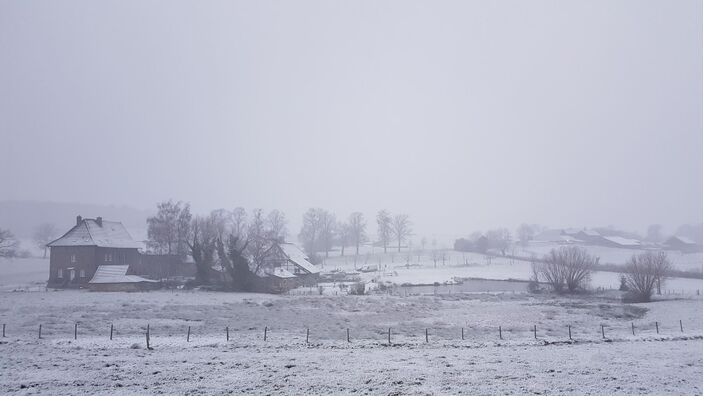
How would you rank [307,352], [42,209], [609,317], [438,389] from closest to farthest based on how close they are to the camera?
[438,389] < [307,352] < [609,317] < [42,209]

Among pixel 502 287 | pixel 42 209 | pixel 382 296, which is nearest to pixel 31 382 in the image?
pixel 382 296

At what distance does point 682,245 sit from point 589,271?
24.3m

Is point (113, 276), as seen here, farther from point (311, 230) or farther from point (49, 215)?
point (311, 230)

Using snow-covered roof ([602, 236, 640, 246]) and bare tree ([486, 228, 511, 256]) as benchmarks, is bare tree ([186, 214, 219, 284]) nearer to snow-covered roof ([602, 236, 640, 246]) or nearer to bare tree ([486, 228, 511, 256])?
snow-covered roof ([602, 236, 640, 246])

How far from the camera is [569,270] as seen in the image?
57.1 metres

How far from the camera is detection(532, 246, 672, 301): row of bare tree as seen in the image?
5038 centimetres

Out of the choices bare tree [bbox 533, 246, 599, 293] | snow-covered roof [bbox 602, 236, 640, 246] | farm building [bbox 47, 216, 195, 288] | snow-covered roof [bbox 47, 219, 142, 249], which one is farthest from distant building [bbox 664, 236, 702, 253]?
snow-covered roof [bbox 47, 219, 142, 249]

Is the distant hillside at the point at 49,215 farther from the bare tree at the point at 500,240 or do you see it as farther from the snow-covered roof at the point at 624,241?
the bare tree at the point at 500,240

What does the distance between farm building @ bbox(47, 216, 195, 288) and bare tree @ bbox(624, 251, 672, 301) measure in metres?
61.7

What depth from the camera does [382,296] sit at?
51312mm

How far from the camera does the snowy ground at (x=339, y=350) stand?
17250 mm

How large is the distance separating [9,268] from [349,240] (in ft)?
255

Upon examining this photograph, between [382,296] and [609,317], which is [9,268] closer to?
[382,296]

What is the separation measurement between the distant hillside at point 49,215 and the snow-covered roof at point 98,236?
6.97 ft
